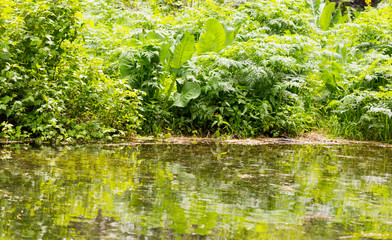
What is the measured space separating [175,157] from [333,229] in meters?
2.11

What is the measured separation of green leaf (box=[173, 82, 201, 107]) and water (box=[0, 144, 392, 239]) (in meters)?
1.47

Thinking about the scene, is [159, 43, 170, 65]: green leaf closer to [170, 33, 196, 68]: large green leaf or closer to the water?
[170, 33, 196, 68]: large green leaf

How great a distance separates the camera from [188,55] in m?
5.73

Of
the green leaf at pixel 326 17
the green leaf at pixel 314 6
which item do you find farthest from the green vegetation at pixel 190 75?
the green leaf at pixel 314 6

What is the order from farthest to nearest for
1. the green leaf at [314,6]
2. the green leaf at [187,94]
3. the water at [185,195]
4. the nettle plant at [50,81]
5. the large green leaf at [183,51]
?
the green leaf at [314,6]
the large green leaf at [183,51]
the green leaf at [187,94]
the nettle plant at [50,81]
the water at [185,195]

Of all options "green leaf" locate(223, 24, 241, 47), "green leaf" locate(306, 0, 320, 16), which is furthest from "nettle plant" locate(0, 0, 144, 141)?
"green leaf" locate(306, 0, 320, 16)

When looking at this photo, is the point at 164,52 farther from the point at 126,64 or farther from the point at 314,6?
the point at 314,6

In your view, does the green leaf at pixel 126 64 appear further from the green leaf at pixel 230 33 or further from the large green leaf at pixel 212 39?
the green leaf at pixel 230 33

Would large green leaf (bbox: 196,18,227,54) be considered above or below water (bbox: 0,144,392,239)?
above

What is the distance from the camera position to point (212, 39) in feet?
20.4

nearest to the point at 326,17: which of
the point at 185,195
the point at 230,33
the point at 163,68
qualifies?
the point at 230,33

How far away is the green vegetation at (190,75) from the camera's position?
4.27 meters

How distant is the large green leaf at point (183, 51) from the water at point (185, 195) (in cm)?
203

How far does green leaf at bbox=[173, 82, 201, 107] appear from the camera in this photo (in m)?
5.47
